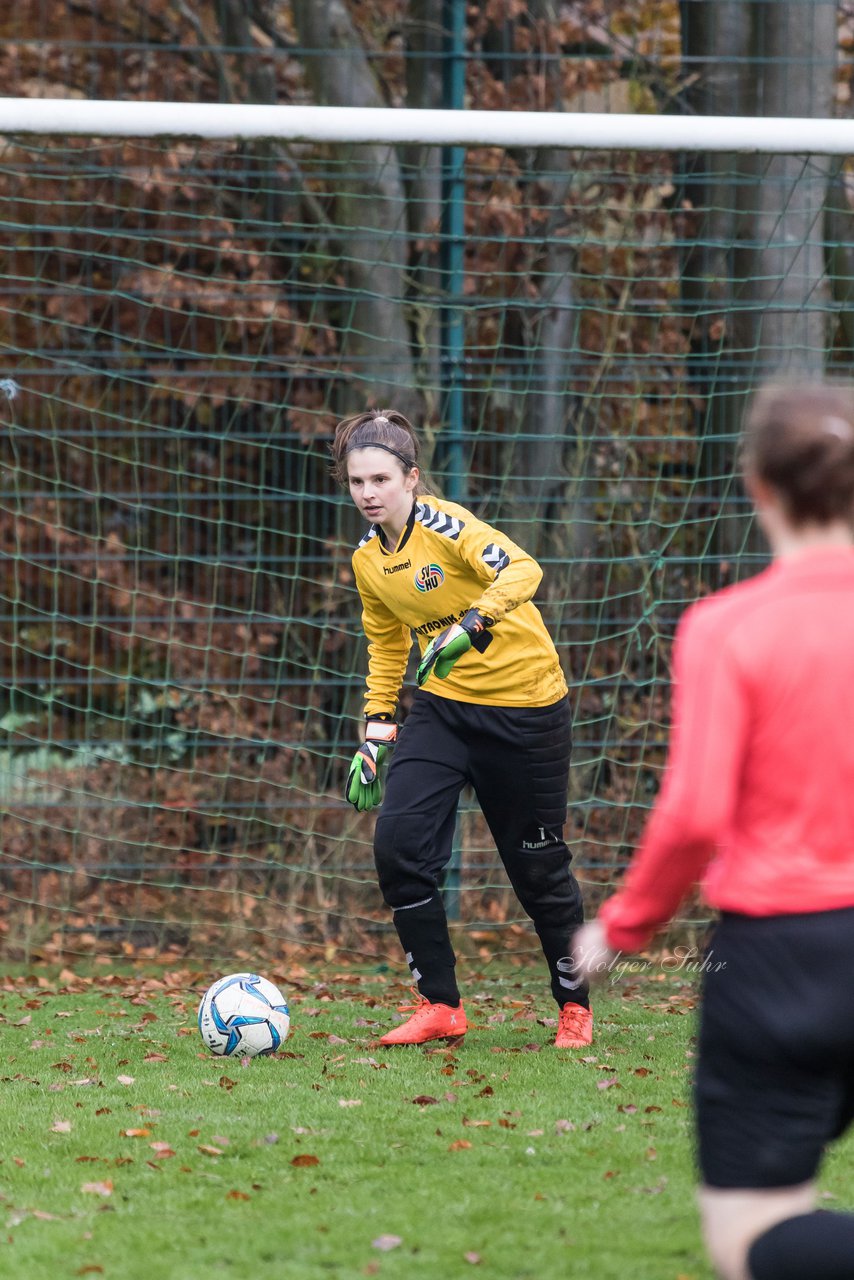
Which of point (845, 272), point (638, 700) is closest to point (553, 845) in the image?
point (638, 700)

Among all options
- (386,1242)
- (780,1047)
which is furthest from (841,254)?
(780,1047)

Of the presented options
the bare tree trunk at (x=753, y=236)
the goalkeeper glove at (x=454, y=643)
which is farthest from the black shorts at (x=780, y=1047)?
the bare tree trunk at (x=753, y=236)

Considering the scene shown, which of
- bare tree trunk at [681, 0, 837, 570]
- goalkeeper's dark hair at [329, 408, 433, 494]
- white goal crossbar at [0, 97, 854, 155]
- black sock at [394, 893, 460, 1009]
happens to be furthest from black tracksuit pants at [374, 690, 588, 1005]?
bare tree trunk at [681, 0, 837, 570]

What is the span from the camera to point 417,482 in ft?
16.3

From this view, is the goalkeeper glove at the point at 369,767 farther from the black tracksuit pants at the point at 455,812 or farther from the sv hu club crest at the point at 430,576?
the sv hu club crest at the point at 430,576

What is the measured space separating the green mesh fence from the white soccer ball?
6.83 feet

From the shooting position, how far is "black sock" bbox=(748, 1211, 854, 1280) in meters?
2.05

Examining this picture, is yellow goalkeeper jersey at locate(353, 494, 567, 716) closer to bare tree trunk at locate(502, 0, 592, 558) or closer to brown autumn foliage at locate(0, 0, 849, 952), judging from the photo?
brown autumn foliage at locate(0, 0, 849, 952)

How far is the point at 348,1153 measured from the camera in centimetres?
374

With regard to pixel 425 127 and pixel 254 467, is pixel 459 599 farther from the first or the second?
A: pixel 254 467

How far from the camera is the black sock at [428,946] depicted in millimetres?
4891

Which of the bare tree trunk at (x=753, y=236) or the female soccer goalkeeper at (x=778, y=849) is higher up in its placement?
the bare tree trunk at (x=753, y=236)

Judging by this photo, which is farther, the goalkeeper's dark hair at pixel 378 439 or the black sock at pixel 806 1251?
the goalkeeper's dark hair at pixel 378 439

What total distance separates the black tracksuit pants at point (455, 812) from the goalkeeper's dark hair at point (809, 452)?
281cm
